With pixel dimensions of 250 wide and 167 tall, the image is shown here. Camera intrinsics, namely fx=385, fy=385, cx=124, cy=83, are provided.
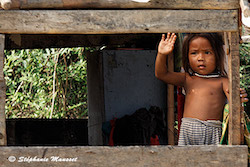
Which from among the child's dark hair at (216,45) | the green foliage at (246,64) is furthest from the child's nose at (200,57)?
the green foliage at (246,64)

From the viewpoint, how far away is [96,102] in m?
5.16

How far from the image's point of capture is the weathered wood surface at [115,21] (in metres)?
2.94

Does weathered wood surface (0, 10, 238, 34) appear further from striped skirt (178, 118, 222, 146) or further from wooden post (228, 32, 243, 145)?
striped skirt (178, 118, 222, 146)

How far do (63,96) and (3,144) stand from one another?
4.75m

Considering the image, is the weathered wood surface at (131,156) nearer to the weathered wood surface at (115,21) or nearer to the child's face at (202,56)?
the weathered wood surface at (115,21)

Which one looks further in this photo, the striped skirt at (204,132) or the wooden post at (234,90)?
the striped skirt at (204,132)

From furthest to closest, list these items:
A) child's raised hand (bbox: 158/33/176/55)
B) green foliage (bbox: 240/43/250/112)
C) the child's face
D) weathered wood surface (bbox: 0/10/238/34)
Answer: green foliage (bbox: 240/43/250/112), the child's face, child's raised hand (bbox: 158/33/176/55), weathered wood surface (bbox: 0/10/238/34)

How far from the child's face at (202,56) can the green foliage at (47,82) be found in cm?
402

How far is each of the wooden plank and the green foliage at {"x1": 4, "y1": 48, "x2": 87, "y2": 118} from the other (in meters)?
2.36

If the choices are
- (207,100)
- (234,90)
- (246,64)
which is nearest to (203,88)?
(207,100)

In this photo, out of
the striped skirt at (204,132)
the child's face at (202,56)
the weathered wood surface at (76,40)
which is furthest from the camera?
the weathered wood surface at (76,40)

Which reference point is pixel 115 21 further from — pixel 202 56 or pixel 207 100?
pixel 207 100

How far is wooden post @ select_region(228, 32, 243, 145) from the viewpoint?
9.69ft

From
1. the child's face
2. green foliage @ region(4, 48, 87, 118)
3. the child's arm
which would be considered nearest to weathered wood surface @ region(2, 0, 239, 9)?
the child's arm
